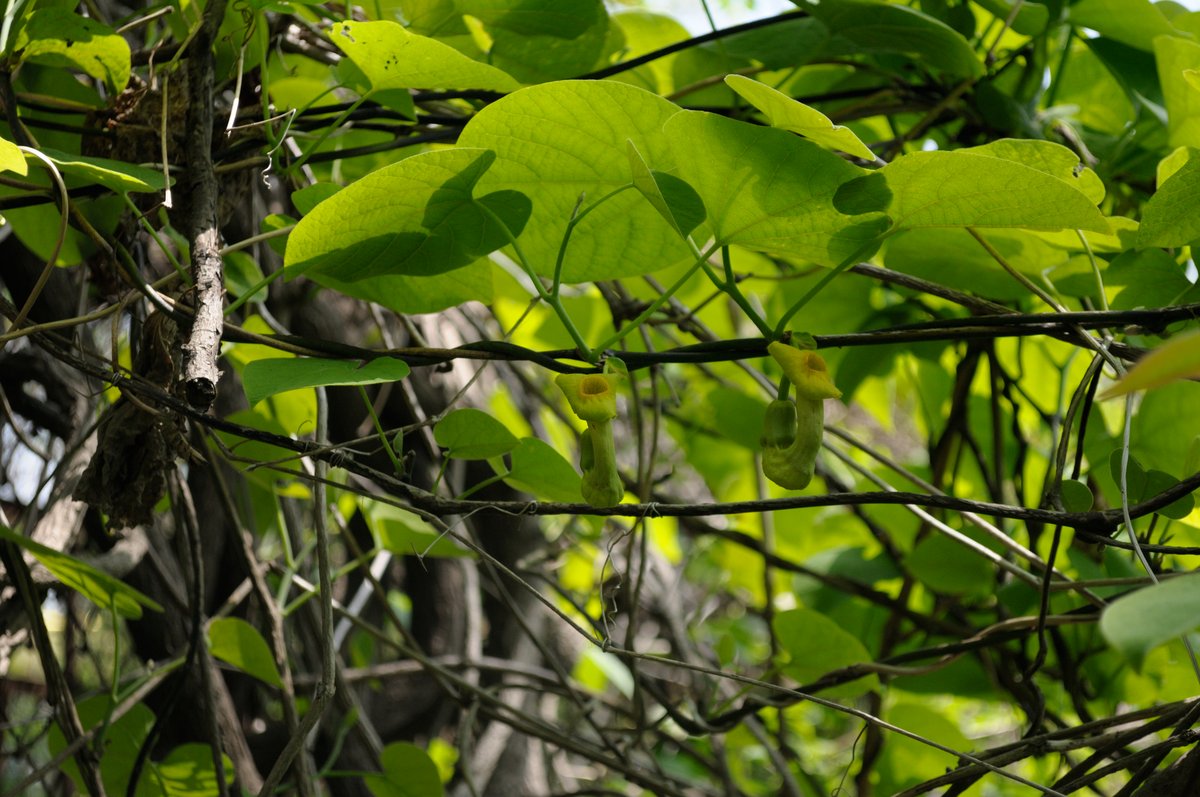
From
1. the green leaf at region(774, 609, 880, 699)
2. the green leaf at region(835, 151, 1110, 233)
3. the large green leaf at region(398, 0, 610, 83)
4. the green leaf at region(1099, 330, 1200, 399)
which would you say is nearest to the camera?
the green leaf at region(1099, 330, 1200, 399)

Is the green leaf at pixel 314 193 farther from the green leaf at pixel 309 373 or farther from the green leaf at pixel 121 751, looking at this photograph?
the green leaf at pixel 121 751

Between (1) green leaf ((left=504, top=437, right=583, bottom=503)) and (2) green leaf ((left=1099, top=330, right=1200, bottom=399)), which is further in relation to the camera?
(1) green leaf ((left=504, top=437, right=583, bottom=503))

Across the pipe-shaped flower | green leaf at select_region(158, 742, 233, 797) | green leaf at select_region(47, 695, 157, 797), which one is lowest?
green leaf at select_region(158, 742, 233, 797)

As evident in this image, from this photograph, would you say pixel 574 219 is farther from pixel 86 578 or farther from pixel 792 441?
pixel 86 578

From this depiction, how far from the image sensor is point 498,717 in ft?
2.90

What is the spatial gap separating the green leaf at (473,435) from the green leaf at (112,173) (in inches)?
7.8

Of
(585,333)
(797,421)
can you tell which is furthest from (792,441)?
(585,333)

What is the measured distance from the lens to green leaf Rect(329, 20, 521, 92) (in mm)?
509

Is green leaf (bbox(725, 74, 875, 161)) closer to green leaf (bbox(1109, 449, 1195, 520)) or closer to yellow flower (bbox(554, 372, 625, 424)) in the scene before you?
yellow flower (bbox(554, 372, 625, 424))

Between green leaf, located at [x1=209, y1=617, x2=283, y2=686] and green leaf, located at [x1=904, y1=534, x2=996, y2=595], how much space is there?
547 millimetres

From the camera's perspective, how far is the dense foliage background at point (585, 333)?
0.46 meters

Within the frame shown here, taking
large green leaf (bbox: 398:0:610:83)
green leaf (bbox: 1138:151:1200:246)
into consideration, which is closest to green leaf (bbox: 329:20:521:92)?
large green leaf (bbox: 398:0:610:83)

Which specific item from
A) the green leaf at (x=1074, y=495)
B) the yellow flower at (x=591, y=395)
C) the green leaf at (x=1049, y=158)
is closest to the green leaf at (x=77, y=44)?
the yellow flower at (x=591, y=395)

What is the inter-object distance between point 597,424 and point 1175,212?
32 cm
